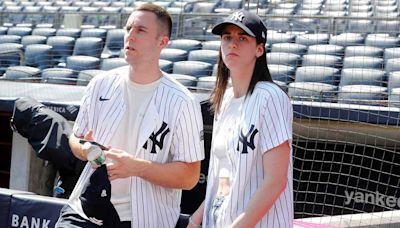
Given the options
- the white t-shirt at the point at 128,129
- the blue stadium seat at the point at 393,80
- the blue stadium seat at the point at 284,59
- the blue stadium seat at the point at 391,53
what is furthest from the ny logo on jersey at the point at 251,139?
the blue stadium seat at the point at 391,53

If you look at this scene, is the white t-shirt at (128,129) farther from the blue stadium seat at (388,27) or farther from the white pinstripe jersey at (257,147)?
the blue stadium seat at (388,27)

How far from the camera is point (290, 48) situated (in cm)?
755

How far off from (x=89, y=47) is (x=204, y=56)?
184 cm

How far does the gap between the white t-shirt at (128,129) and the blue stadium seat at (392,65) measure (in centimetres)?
418

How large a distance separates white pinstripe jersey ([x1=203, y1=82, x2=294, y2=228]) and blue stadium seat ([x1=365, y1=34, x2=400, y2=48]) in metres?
5.36

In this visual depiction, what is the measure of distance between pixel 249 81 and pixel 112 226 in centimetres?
81

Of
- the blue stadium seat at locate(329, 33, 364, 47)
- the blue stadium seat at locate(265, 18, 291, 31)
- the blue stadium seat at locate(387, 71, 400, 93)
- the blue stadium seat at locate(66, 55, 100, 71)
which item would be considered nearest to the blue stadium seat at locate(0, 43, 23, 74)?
the blue stadium seat at locate(66, 55, 100, 71)

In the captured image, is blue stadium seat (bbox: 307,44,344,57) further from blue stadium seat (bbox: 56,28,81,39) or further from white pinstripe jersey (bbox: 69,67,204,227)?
white pinstripe jersey (bbox: 69,67,204,227)

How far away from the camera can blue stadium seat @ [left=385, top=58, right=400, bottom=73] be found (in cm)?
671

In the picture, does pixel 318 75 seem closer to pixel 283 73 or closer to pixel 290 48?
pixel 283 73

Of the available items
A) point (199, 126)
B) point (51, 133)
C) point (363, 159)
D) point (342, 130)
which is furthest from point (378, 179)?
point (199, 126)

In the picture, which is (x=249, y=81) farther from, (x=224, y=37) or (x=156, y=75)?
(x=156, y=75)

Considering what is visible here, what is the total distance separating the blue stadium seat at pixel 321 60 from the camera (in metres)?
7.07

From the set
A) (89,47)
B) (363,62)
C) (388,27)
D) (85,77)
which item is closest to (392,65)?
(363,62)
